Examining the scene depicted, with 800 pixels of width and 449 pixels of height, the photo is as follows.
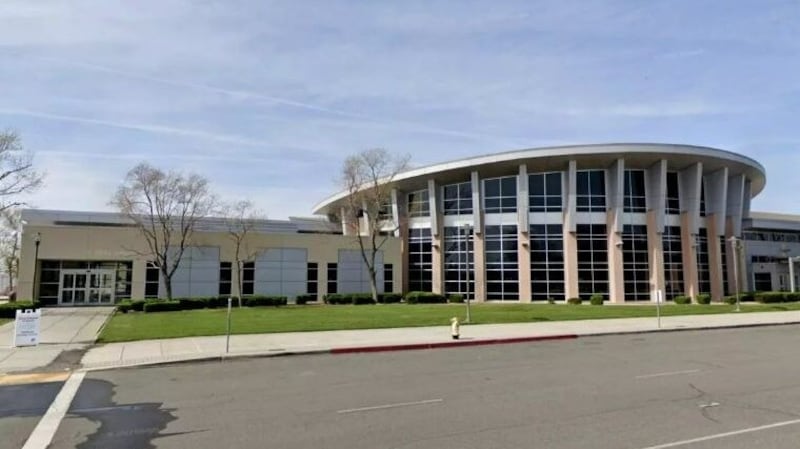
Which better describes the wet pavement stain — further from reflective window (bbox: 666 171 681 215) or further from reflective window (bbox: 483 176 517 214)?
reflective window (bbox: 666 171 681 215)

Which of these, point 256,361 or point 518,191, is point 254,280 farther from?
point 256,361

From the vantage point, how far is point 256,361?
15406 millimetres

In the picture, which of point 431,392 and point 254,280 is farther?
point 254,280

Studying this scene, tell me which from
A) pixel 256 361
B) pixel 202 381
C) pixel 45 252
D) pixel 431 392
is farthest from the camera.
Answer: pixel 45 252

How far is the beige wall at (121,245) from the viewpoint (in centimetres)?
4250

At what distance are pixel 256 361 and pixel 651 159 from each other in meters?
42.6

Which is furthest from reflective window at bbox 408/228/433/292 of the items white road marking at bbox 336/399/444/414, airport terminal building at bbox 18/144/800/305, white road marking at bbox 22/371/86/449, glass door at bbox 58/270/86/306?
white road marking at bbox 336/399/444/414

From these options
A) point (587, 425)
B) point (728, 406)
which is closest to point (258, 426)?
point (587, 425)

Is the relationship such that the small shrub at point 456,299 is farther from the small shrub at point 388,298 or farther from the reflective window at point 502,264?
the small shrub at point 388,298

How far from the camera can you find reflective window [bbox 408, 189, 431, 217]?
57750 mm

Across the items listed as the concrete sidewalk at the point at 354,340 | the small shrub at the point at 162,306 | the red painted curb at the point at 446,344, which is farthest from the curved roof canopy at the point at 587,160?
the red painted curb at the point at 446,344

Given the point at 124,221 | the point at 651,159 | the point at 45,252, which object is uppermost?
the point at 651,159

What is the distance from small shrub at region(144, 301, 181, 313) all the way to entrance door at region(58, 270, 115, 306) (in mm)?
10353

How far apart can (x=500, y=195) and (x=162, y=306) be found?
29.1 metres
